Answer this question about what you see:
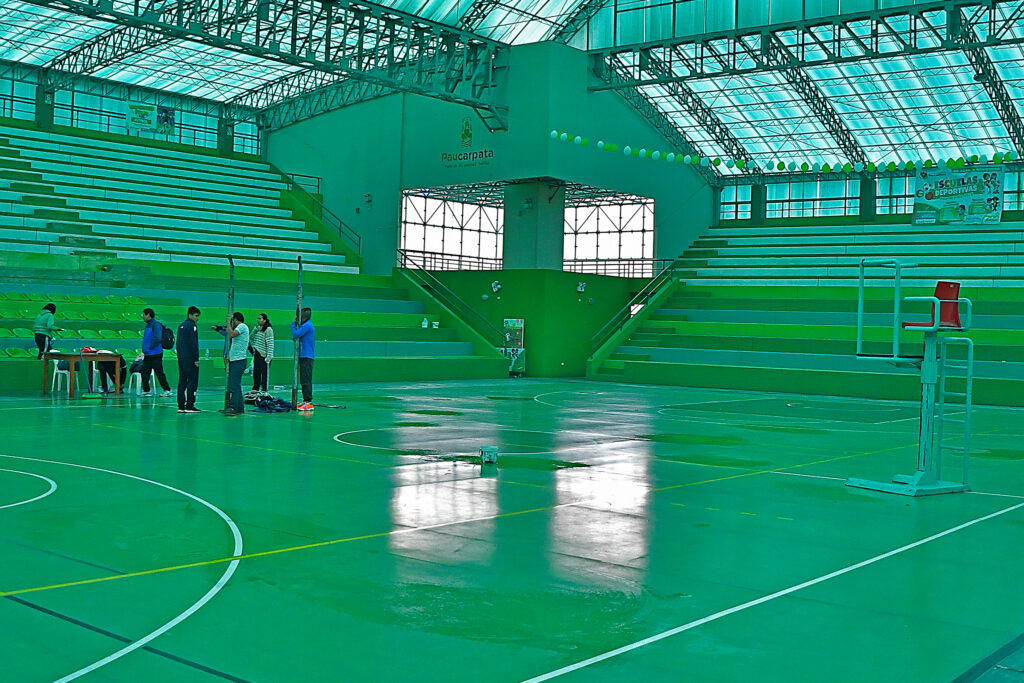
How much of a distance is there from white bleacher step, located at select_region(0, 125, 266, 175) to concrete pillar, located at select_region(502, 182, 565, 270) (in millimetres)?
15283

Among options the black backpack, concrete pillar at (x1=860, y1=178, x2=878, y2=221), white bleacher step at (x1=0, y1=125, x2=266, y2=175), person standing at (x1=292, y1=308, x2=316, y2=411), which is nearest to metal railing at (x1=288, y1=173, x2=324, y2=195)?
white bleacher step at (x1=0, y1=125, x2=266, y2=175)

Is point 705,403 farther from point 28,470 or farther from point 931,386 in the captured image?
point 28,470

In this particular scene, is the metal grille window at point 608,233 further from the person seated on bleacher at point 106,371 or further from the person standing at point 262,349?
the person seated on bleacher at point 106,371

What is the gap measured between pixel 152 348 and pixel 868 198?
1270 inches

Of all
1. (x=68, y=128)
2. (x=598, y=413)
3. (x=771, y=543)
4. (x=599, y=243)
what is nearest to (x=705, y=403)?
(x=598, y=413)

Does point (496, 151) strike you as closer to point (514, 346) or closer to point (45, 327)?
point (514, 346)

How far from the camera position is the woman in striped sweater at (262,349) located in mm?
20998

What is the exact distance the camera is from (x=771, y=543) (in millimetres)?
8367

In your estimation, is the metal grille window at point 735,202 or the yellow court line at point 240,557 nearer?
the yellow court line at point 240,557

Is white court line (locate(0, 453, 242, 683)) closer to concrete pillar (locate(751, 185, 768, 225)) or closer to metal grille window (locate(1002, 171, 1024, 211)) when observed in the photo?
concrete pillar (locate(751, 185, 768, 225))

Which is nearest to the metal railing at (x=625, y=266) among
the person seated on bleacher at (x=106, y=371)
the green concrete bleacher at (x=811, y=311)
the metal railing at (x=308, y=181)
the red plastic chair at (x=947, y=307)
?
the green concrete bleacher at (x=811, y=311)

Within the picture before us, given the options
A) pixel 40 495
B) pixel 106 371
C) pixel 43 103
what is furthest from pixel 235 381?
pixel 43 103

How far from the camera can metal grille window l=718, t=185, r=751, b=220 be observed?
4609 centimetres

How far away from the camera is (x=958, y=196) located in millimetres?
37594
